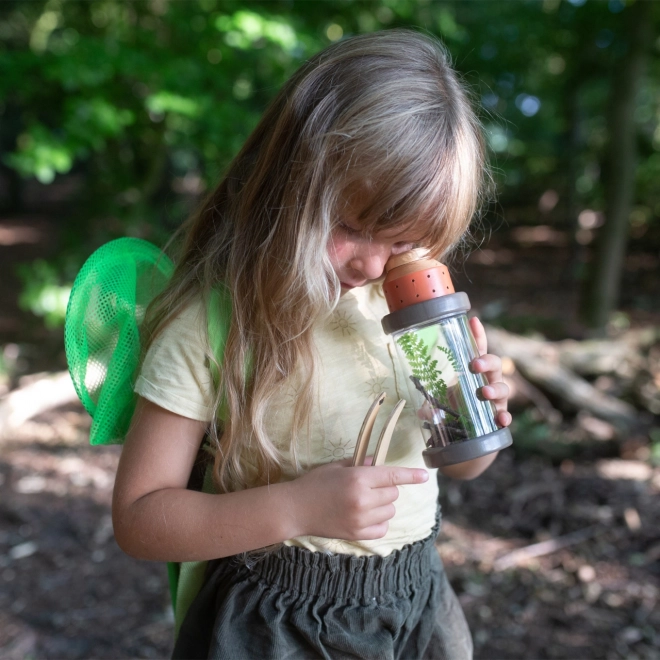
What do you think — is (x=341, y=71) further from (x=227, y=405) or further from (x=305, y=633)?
(x=305, y=633)

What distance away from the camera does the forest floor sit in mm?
2832

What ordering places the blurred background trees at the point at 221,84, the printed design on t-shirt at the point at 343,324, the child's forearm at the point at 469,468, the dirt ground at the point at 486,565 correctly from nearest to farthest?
the printed design on t-shirt at the point at 343,324 → the child's forearm at the point at 469,468 → the dirt ground at the point at 486,565 → the blurred background trees at the point at 221,84

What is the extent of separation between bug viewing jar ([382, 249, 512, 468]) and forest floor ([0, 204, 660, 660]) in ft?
5.82

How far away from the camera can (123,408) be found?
54.9 inches

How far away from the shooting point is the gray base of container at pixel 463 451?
4.08ft

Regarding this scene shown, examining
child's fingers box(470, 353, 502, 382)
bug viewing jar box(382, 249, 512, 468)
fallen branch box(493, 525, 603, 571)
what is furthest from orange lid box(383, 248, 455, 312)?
fallen branch box(493, 525, 603, 571)

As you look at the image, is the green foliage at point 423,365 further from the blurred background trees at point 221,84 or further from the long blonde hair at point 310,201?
the blurred background trees at point 221,84

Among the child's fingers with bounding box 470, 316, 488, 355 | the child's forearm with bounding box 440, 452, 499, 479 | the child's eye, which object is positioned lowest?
the child's forearm with bounding box 440, 452, 499, 479

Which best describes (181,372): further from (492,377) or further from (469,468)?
(469,468)

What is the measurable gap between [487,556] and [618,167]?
4.74 meters

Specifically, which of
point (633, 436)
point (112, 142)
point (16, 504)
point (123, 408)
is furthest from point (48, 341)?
point (123, 408)

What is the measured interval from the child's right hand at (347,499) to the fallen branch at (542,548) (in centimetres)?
224

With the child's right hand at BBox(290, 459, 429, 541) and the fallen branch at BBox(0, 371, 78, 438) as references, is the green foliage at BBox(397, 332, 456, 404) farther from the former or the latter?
the fallen branch at BBox(0, 371, 78, 438)

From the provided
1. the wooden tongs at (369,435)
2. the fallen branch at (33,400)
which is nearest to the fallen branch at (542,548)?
the wooden tongs at (369,435)
